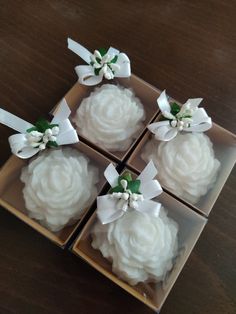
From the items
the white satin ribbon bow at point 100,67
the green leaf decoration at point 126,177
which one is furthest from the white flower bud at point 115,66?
the green leaf decoration at point 126,177

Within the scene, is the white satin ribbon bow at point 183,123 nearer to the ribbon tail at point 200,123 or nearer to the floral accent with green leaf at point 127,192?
the ribbon tail at point 200,123

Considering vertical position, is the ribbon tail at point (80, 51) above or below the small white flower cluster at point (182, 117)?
above

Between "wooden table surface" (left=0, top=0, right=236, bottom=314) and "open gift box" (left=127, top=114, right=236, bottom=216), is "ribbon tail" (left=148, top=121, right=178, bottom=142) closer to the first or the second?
"open gift box" (left=127, top=114, right=236, bottom=216)

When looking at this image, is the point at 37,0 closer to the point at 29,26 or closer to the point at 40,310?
the point at 29,26

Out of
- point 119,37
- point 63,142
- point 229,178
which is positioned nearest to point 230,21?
point 119,37

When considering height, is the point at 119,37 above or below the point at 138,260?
above

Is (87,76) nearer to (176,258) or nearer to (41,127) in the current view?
(41,127)

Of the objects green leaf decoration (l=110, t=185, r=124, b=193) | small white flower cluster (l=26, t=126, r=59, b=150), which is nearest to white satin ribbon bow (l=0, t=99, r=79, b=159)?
small white flower cluster (l=26, t=126, r=59, b=150)

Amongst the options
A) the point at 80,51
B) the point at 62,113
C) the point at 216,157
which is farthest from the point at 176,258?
the point at 80,51
